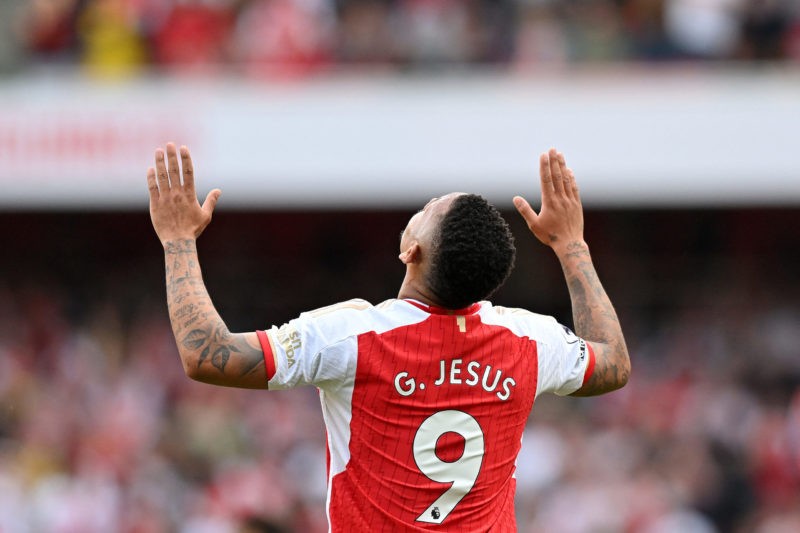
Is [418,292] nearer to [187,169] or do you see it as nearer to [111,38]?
[187,169]

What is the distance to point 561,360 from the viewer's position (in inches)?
148

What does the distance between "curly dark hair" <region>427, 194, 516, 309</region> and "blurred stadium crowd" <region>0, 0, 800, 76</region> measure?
10.4 m

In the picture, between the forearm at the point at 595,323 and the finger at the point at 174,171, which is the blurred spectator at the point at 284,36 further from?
the finger at the point at 174,171

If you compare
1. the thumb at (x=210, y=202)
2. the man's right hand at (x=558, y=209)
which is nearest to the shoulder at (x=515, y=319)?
the man's right hand at (x=558, y=209)

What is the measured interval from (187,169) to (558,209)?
1104 millimetres

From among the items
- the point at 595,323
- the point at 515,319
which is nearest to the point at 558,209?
the point at 595,323

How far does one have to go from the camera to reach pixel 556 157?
13.2ft

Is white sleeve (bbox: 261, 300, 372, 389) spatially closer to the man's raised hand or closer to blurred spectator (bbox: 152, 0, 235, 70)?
the man's raised hand

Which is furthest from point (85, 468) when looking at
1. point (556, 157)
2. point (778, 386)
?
point (556, 157)

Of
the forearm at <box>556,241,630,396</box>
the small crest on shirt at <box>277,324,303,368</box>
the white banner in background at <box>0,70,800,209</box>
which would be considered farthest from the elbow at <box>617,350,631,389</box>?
the white banner in background at <box>0,70,800,209</box>

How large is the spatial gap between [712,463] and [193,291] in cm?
859

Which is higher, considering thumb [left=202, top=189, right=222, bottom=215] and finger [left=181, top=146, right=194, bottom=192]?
finger [left=181, top=146, right=194, bottom=192]

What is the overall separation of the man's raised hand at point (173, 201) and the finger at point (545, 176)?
0.95 meters

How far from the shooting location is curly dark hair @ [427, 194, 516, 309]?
349 centimetres
